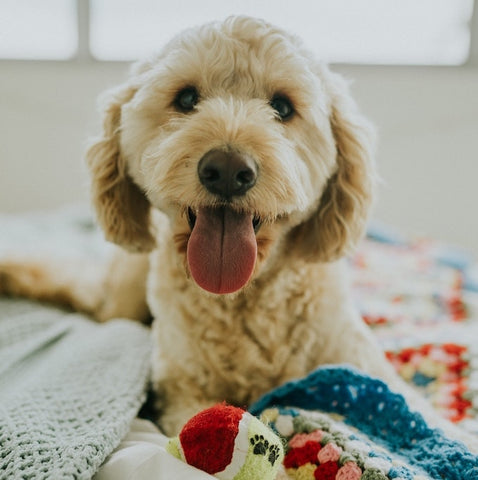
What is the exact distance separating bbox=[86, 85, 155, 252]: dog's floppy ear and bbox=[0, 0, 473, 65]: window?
204 centimetres

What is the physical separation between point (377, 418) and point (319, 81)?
70 centimetres

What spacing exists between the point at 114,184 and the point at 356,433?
0.76 metres

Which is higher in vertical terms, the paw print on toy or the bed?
the paw print on toy

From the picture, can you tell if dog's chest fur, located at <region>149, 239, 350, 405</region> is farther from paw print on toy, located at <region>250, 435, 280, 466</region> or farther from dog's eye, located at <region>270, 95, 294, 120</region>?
paw print on toy, located at <region>250, 435, 280, 466</region>

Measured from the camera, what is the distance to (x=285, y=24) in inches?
→ 124

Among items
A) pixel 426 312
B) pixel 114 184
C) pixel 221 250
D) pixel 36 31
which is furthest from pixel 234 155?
pixel 36 31

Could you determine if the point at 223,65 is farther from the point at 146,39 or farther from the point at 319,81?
the point at 146,39

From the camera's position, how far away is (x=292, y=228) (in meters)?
1.33

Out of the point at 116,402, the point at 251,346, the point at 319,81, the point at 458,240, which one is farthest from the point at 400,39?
the point at 116,402

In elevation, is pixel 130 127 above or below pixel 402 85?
above

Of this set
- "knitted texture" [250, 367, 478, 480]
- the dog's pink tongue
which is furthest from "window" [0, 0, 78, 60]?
Answer: "knitted texture" [250, 367, 478, 480]

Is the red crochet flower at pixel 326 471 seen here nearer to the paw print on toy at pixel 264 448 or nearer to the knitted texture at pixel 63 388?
the paw print on toy at pixel 264 448

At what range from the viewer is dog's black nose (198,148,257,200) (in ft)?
3.26

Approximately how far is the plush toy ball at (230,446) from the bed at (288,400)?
0.09 ft
